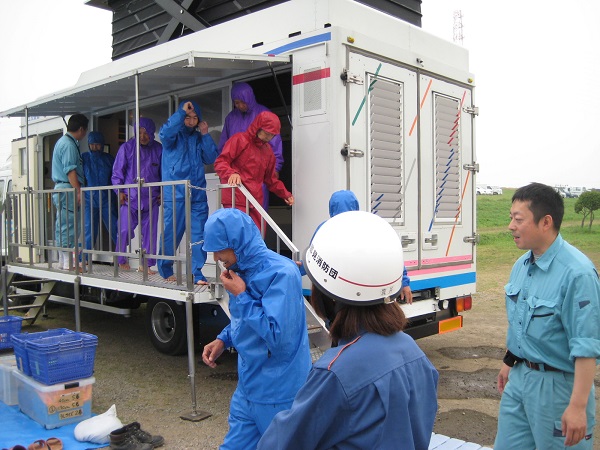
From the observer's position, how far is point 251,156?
5.31 meters

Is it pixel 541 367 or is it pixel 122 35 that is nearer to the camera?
pixel 541 367

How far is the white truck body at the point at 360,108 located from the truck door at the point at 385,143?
0.01 meters

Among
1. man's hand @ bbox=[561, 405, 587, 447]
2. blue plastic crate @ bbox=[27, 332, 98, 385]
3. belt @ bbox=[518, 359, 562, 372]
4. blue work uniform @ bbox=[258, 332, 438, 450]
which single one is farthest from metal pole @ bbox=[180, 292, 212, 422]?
blue work uniform @ bbox=[258, 332, 438, 450]

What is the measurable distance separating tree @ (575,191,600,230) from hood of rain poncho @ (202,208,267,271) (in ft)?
73.8

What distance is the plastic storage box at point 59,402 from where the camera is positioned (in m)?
4.73

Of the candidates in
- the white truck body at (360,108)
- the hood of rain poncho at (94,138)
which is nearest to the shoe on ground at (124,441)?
the white truck body at (360,108)

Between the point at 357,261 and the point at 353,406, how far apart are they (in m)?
0.38

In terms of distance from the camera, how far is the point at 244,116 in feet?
19.1

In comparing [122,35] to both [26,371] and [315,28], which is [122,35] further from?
[26,371]

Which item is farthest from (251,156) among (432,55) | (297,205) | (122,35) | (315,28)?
(122,35)

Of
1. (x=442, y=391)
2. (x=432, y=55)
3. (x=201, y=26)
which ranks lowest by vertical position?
(x=442, y=391)

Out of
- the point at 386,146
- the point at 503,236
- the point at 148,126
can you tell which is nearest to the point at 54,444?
the point at 386,146

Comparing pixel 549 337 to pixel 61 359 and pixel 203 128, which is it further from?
pixel 203 128

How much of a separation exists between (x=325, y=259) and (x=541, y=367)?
1404mm
